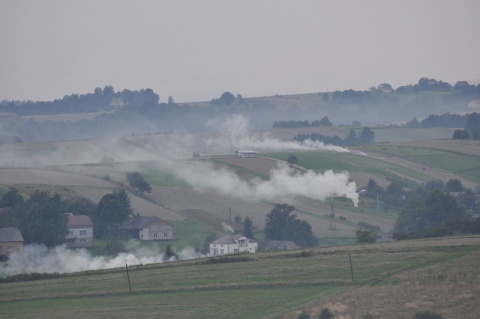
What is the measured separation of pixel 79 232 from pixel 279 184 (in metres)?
41.6

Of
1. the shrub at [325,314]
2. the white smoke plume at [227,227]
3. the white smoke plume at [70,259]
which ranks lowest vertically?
the white smoke plume at [70,259]

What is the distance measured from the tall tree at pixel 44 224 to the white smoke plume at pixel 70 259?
1384mm

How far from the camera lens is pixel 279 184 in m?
156

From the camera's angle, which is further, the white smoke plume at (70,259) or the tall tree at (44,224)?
the tall tree at (44,224)

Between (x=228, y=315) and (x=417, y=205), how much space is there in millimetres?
72658

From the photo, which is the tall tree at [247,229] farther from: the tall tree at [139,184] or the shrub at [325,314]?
the shrub at [325,314]

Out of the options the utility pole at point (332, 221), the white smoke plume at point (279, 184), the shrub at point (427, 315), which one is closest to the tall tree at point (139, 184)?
the white smoke plume at point (279, 184)

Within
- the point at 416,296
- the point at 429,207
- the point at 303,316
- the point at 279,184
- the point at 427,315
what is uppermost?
the point at 279,184

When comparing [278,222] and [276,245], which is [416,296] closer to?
[276,245]

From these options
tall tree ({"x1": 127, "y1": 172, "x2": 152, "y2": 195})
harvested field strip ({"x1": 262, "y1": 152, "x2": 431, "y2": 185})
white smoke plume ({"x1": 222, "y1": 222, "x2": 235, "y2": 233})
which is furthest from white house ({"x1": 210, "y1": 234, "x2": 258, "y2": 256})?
harvested field strip ({"x1": 262, "y1": 152, "x2": 431, "y2": 185})

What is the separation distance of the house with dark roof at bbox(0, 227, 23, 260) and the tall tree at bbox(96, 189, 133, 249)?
11.3 meters

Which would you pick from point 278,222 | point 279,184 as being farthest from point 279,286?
point 279,184

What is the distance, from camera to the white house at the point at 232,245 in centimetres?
11612

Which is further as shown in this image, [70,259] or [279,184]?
[279,184]
